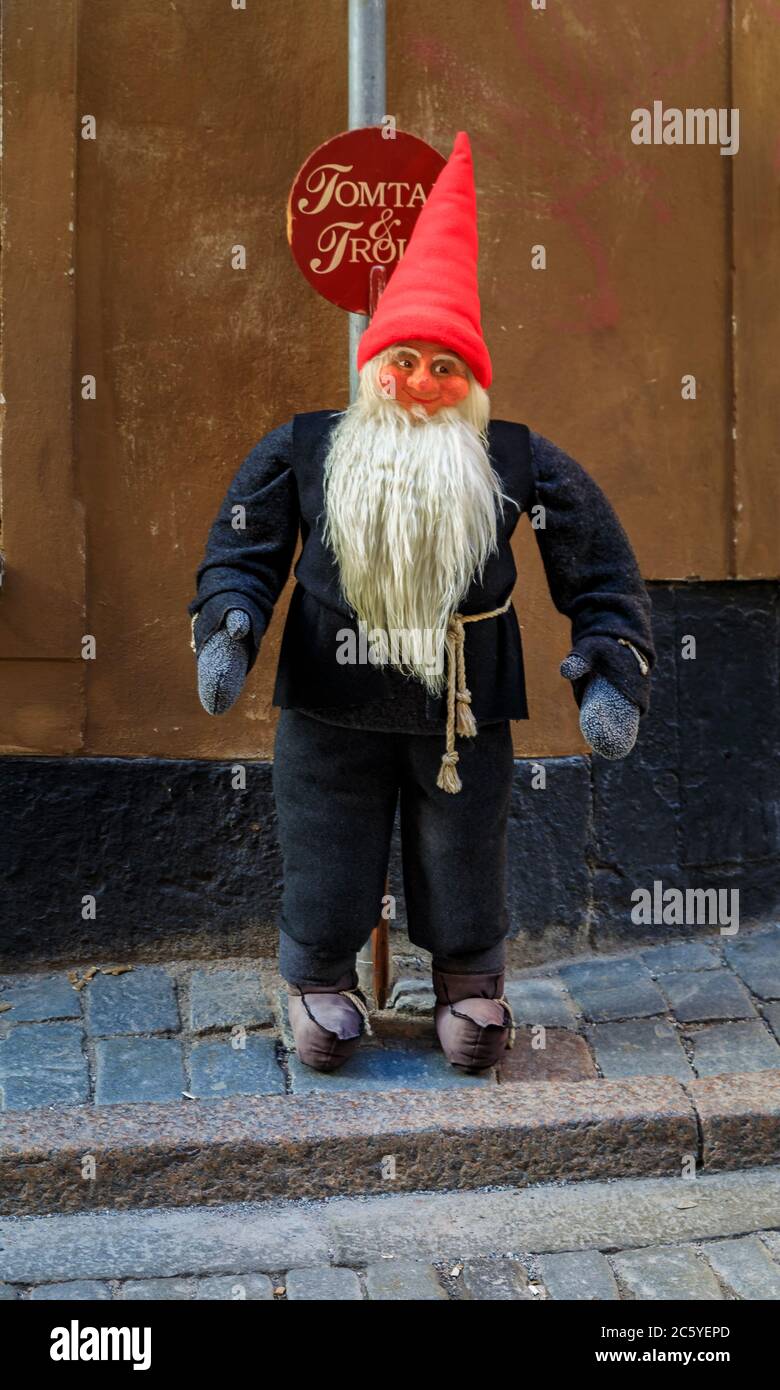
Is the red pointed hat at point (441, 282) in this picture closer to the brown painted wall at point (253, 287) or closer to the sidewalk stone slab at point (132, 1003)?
the brown painted wall at point (253, 287)

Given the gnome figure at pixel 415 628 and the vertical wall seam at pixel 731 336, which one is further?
the vertical wall seam at pixel 731 336

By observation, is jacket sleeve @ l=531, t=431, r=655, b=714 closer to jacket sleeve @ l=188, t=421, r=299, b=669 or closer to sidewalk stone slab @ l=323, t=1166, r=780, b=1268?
jacket sleeve @ l=188, t=421, r=299, b=669

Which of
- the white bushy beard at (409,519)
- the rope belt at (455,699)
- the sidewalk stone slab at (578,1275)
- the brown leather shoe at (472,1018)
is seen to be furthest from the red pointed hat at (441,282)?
the sidewalk stone slab at (578,1275)

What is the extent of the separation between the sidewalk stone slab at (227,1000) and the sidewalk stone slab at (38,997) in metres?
0.32

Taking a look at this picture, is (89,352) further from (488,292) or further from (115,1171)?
(115,1171)

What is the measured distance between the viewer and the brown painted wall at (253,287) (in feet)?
13.9

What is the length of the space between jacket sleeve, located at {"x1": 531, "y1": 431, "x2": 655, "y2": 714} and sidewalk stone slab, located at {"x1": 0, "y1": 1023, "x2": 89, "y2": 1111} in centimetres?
150

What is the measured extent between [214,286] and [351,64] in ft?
2.41

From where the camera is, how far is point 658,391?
4516mm

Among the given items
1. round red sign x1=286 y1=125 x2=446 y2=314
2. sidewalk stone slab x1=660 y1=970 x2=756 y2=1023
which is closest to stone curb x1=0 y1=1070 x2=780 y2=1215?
sidewalk stone slab x1=660 y1=970 x2=756 y2=1023

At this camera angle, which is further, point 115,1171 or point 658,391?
point 658,391

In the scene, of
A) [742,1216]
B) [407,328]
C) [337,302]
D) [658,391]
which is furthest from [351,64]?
[742,1216]

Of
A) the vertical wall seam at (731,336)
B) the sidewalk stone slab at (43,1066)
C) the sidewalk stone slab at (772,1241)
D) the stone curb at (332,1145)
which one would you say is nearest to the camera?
the sidewalk stone slab at (772,1241)

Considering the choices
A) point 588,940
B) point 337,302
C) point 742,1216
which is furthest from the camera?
point 588,940
